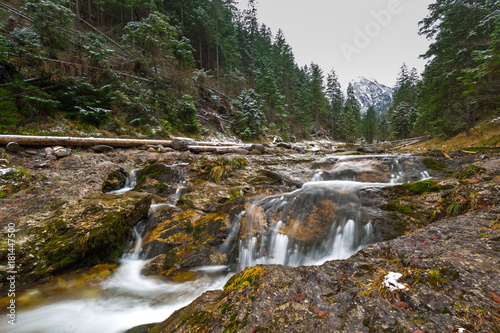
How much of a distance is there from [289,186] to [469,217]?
5026 mm

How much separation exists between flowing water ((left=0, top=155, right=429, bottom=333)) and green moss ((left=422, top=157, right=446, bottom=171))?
17.2 feet

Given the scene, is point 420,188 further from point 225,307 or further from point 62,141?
point 62,141

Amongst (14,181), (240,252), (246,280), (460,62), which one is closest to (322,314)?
(246,280)

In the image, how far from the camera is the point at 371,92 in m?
182

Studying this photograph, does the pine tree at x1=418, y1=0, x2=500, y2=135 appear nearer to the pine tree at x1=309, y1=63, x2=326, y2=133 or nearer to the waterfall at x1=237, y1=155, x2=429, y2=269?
the waterfall at x1=237, y1=155, x2=429, y2=269

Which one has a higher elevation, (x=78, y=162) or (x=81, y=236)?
(x=78, y=162)

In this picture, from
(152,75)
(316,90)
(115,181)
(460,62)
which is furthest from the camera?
(316,90)

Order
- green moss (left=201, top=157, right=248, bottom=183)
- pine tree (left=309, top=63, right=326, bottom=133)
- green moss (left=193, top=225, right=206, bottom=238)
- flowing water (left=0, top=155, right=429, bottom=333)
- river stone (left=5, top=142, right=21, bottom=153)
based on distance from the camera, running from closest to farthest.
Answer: flowing water (left=0, top=155, right=429, bottom=333) → green moss (left=193, top=225, right=206, bottom=238) → river stone (left=5, top=142, right=21, bottom=153) → green moss (left=201, top=157, right=248, bottom=183) → pine tree (left=309, top=63, right=326, bottom=133)

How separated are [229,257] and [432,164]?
10.2 m

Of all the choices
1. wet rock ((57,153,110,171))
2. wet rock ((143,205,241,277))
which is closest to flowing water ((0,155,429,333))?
wet rock ((143,205,241,277))

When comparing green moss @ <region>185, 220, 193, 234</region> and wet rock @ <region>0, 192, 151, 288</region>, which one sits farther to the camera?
green moss @ <region>185, 220, 193, 234</region>

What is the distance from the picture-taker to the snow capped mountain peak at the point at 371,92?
168 meters

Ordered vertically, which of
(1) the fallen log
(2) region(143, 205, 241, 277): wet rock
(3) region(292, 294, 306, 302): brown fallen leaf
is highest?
(1) the fallen log

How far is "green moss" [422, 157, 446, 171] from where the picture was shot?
8.06 m
